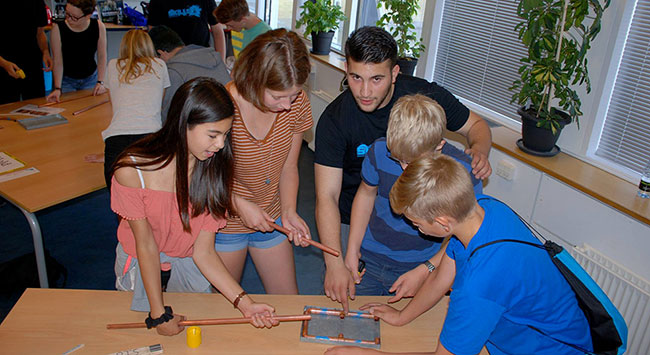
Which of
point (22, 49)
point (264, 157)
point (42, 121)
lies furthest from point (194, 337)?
point (22, 49)

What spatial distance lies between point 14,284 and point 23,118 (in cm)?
115

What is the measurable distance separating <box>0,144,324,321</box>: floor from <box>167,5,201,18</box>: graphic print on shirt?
1859 mm

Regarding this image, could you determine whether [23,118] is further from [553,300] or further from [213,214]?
[553,300]

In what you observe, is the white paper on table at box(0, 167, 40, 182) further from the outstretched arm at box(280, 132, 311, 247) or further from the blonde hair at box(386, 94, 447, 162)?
the blonde hair at box(386, 94, 447, 162)

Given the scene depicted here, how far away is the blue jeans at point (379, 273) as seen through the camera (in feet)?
6.64

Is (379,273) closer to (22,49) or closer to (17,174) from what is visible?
(17,174)

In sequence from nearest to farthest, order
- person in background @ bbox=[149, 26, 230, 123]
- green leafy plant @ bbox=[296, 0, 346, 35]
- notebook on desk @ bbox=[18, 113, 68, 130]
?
person in background @ bbox=[149, 26, 230, 123] < notebook on desk @ bbox=[18, 113, 68, 130] < green leafy plant @ bbox=[296, 0, 346, 35]

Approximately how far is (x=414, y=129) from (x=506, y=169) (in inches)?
58.8

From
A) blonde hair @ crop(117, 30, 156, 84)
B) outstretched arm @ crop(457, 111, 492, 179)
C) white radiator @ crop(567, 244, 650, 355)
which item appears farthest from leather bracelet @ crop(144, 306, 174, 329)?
white radiator @ crop(567, 244, 650, 355)

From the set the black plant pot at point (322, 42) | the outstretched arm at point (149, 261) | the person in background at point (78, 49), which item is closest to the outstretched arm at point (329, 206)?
the outstretched arm at point (149, 261)

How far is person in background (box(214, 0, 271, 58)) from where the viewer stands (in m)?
3.91

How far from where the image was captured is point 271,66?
1791 millimetres

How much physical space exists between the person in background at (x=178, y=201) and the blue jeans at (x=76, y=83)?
2959 mm

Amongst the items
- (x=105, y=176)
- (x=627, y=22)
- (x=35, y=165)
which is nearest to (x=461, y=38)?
(x=627, y=22)
